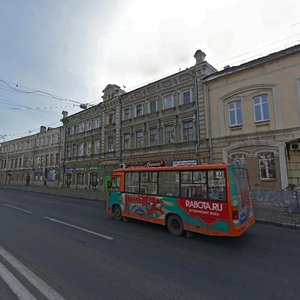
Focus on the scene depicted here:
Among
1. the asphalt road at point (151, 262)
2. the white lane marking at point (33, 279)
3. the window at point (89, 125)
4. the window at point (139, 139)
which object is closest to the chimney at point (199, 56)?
the window at point (139, 139)

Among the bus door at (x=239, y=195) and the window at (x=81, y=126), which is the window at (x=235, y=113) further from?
the window at (x=81, y=126)

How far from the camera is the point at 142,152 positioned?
21.5 meters

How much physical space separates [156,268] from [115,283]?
1.06 m

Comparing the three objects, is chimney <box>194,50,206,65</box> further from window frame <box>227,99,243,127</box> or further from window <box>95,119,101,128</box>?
window <box>95,119,101,128</box>

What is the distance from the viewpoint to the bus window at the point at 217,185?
650cm

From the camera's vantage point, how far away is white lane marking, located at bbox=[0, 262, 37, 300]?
11.5ft

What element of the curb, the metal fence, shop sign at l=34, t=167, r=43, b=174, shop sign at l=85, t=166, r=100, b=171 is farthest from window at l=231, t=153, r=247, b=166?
shop sign at l=34, t=167, r=43, b=174

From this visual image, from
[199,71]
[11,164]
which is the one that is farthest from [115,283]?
[11,164]

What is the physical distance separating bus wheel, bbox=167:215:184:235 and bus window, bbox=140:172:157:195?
1182mm

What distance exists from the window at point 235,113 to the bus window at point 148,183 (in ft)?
33.8

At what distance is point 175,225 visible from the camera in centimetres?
757

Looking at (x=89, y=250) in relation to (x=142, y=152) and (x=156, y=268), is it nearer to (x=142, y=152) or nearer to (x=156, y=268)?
(x=156, y=268)

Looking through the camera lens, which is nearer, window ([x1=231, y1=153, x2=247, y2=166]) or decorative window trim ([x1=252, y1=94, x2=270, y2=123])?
decorative window trim ([x1=252, y1=94, x2=270, y2=123])

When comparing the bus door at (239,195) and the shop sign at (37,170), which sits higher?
the shop sign at (37,170)
